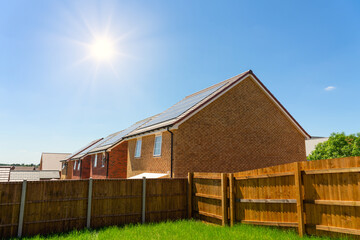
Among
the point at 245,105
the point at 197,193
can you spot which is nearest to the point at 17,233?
the point at 197,193

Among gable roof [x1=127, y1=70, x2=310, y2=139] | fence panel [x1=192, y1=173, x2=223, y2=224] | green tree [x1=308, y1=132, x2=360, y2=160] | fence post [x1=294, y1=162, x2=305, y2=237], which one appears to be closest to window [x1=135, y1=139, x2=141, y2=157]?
gable roof [x1=127, y1=70, x2=310, y2=139]

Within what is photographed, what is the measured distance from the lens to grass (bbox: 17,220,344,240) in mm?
8680

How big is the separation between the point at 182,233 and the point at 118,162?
55.4ft

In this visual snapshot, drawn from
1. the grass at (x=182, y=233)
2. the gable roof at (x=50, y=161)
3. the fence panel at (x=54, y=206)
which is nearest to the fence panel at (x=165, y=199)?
the grass at (x=182, y=233)

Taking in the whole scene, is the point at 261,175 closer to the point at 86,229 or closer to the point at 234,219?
the point at 234,219

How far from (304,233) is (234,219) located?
115 inches

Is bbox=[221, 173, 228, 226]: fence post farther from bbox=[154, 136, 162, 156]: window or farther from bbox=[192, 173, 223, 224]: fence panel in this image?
bbox=[154, 136, 162, 156]: window

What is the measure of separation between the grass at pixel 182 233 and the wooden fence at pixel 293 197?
478mm

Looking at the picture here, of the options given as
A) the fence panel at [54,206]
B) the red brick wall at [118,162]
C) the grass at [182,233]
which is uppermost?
the red brick wall at [118,162]

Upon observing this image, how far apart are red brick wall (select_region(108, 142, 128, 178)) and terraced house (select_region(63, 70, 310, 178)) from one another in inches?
95.9

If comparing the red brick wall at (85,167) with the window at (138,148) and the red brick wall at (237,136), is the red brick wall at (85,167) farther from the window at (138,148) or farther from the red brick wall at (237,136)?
the red brick wall at (237,136)

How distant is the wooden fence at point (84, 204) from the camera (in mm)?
9797

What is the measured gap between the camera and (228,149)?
18359mm

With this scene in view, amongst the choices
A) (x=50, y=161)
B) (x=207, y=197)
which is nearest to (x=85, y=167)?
(x=207, y=197)
